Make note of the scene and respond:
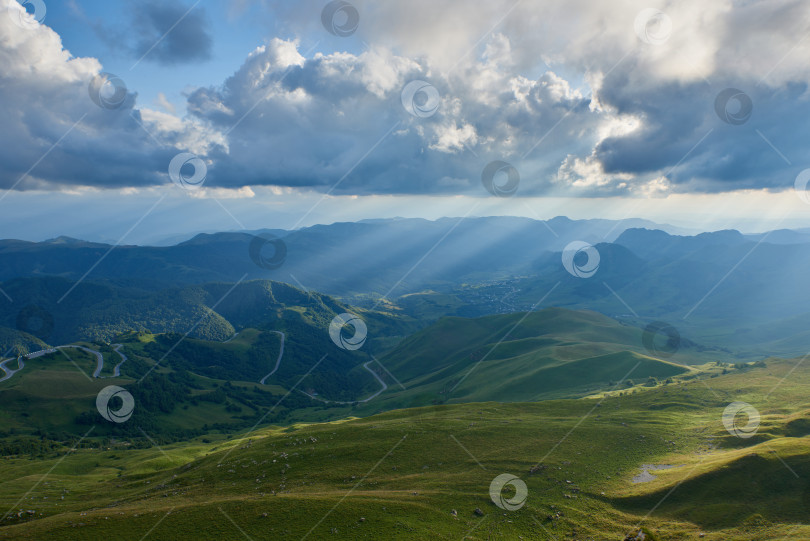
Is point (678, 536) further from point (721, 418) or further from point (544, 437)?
point (721, 418)

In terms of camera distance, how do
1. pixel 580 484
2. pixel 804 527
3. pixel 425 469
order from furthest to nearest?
1. pixel 425 469
2. pixel 580 484
3. pixel 804 527

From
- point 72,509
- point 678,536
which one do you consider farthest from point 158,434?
point 678,536

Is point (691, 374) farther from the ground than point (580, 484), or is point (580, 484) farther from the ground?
point (691, 374)

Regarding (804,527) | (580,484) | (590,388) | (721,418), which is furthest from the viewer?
(590,388)
